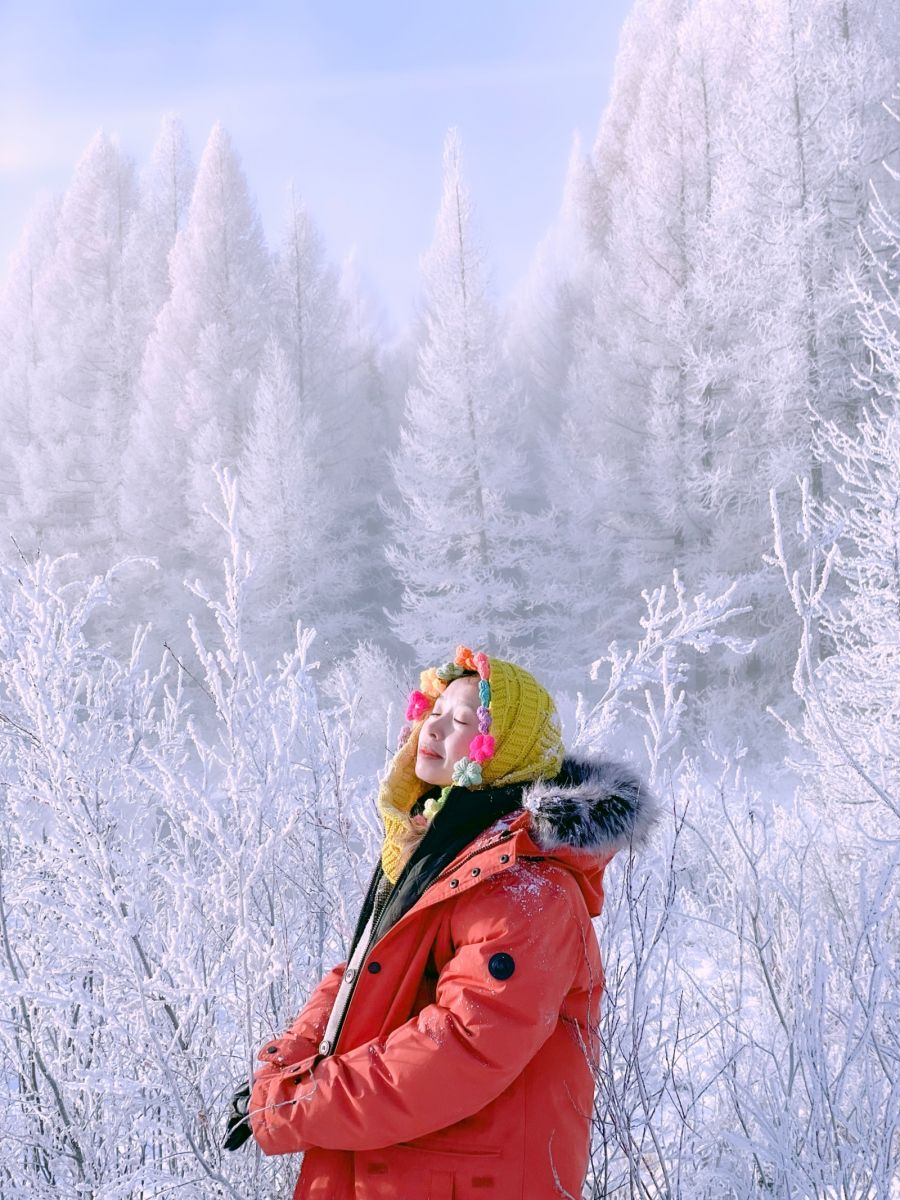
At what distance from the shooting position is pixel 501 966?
1280mm

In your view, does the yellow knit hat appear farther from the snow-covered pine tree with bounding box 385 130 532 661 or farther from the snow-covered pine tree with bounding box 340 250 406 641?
the snow-covered pine tree with bounding box 340 250 406 641

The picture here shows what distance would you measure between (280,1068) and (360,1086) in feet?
0.70

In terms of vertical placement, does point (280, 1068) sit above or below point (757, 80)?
below

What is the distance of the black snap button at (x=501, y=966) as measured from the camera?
4.19 ft

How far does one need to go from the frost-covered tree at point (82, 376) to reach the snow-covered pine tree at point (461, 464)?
290 inches

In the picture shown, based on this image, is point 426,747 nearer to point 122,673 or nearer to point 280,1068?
point 280,1068

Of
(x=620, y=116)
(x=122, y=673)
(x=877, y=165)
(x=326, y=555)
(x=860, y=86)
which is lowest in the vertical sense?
(x=326, y=555)

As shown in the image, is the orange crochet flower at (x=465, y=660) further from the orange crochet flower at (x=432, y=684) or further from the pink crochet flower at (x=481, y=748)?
the pink crochet flower at (x=481, y=748)

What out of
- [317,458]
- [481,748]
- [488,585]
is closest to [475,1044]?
[481,748]

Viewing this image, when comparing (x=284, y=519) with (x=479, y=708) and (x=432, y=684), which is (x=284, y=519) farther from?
(x=479, y=708)

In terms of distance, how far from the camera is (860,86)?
12008 mm

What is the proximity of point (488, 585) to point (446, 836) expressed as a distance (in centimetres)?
1336

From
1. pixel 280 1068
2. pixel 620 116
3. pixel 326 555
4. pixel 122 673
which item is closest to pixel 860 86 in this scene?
pixel 620 116

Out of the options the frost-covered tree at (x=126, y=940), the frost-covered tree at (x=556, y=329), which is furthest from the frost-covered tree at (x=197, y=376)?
the frost-covered tree at (x=126, y=940)
